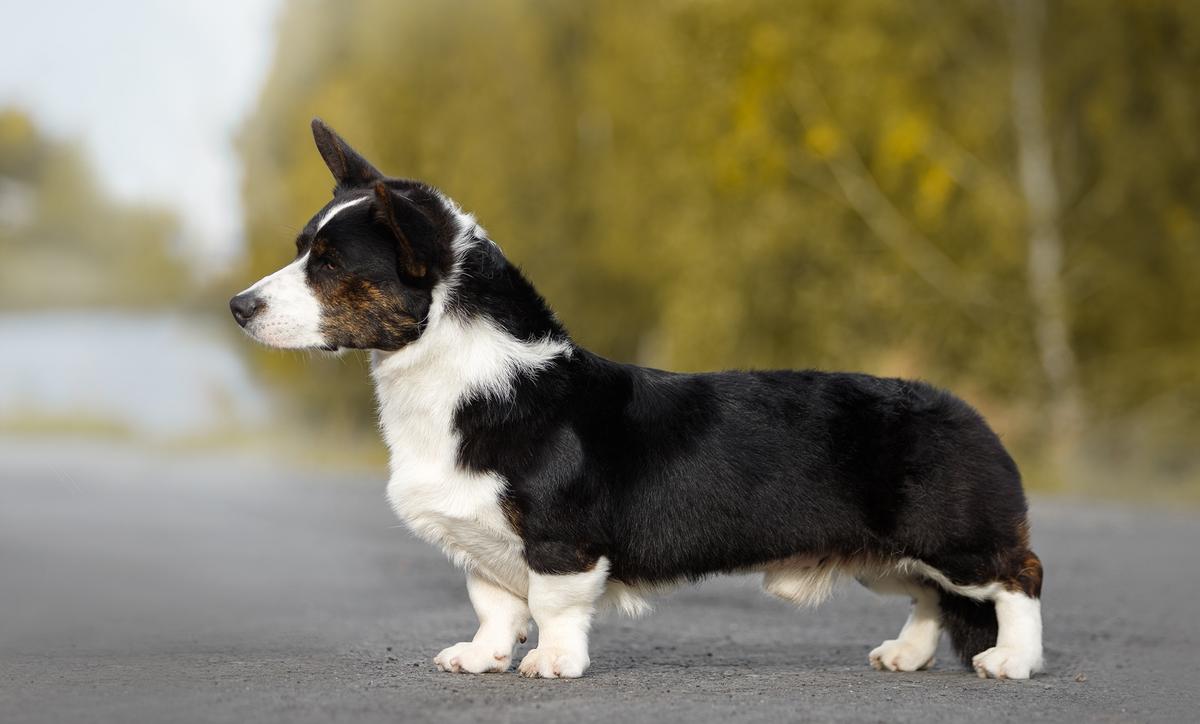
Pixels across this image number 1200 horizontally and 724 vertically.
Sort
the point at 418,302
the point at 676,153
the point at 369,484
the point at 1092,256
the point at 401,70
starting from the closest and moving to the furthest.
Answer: the point at 418,302, the point at 369,484, the point at 1092,256, the point at 676,153, the point at 401,70

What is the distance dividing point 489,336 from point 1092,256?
42.4 ft

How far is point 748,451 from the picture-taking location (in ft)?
16.7

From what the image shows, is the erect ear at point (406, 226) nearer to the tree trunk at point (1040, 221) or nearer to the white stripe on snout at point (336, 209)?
the white stripe on snout at point (336, 209)

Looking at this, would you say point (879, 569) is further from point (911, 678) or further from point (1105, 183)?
point (1105, 183)

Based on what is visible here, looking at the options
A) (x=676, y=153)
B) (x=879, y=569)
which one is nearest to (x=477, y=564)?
(x=879, y=569)

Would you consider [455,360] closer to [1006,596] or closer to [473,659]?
[473,659]

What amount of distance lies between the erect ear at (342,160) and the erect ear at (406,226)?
0.44 meters

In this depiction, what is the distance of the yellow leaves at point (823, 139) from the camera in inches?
628

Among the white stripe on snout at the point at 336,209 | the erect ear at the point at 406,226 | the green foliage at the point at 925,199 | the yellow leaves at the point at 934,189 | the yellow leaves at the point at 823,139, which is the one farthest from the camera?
the yellow leaves at the point at 823,139

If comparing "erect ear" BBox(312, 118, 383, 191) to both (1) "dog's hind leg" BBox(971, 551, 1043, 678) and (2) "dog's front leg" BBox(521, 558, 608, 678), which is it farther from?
(1) "dog's hind leg" BBox(971, 551, 1043, 678)

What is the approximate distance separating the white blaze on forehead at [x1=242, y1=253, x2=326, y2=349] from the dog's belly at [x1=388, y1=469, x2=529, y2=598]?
2.03 ft

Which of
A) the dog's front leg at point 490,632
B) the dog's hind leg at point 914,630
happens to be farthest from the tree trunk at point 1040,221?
the dog's front leg at point 490,632

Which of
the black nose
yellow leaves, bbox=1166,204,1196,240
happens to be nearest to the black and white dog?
the black nose

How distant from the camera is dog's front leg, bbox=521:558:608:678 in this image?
4.80 metres
